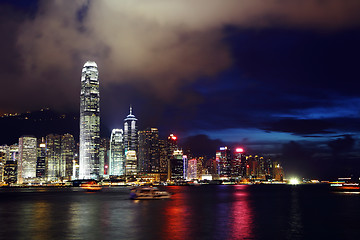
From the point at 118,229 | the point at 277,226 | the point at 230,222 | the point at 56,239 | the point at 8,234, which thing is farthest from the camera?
the point at 230,222

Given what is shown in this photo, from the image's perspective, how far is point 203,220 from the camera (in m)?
63.0

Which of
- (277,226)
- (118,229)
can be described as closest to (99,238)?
(118,229)

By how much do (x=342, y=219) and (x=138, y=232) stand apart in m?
36.9

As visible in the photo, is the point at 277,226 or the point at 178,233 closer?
the point at 178,233

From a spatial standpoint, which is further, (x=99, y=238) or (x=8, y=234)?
(x=8, y=234)

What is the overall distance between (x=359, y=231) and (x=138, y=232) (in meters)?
28.1

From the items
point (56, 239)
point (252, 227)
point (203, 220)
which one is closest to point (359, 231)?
point (252, 227)

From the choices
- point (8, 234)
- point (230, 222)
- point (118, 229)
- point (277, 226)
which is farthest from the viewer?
point (230, 222)

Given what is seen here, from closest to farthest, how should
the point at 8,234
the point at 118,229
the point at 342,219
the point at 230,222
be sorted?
the point at 8,234
the point at 118,229
the point at 230,222
the point at 342,219

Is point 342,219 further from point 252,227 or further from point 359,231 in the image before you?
point 252,227

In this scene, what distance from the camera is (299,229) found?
53750 millimetres

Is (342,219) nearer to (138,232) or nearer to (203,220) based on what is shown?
(203,220)

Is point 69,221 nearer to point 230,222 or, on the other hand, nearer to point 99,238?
point 99,238

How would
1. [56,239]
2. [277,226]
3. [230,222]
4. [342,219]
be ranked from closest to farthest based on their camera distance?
[56,239], [277,226], [230,222], [342,219]
